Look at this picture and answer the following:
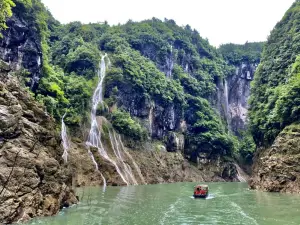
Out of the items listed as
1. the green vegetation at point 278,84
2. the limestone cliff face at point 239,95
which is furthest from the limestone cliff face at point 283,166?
the limestone cliff face at point 239,95

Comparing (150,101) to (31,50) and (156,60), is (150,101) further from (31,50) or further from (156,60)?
(31,50)

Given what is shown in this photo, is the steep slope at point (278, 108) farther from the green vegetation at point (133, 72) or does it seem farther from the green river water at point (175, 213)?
the green vegetation at point (133, 72)

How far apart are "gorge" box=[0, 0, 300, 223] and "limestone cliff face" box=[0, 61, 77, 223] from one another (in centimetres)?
7

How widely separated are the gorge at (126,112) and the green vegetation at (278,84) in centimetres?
21

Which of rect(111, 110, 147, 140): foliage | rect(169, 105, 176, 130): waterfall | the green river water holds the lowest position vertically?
the green river water

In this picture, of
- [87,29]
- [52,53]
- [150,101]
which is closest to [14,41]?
[52,53]

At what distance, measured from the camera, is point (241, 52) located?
383ft

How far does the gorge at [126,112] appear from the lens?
2025 cm

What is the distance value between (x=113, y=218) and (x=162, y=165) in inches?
1577

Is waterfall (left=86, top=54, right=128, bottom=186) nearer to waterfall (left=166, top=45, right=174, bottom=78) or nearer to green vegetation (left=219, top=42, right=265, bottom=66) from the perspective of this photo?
waterfall (left=166, top=45, right=174, bottom=78)

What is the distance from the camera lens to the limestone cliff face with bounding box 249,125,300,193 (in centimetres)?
3547

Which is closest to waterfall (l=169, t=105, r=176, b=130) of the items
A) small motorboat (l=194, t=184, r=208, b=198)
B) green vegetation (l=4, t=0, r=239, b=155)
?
green vegetation (l=4, t=0, r=239, b=155)

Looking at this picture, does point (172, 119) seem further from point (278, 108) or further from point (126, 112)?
point (278, 108)

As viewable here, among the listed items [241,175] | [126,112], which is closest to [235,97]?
[241,175]
